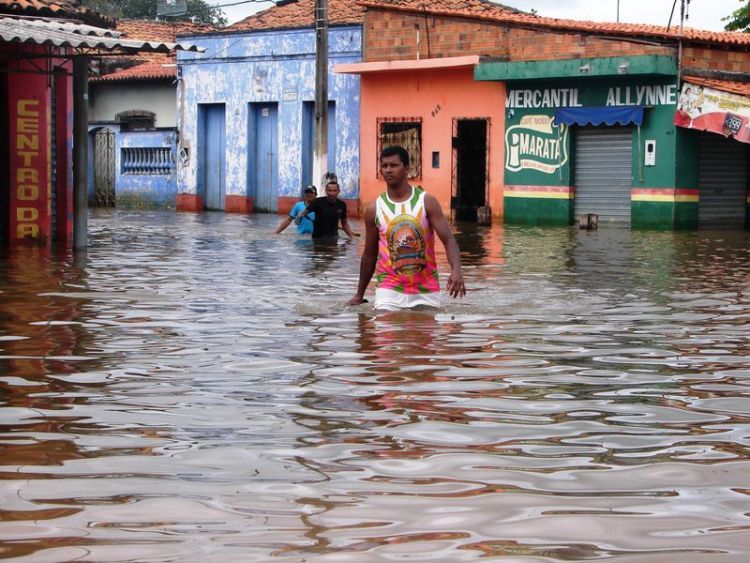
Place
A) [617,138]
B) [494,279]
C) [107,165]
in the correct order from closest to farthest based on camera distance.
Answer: [494,279]
[617,138]
[107,165]

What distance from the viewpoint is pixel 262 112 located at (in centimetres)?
3838

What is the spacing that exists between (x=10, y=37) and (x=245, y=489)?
495 inches

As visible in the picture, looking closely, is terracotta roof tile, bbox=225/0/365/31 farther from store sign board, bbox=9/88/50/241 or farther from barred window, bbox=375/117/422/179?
store sign board, bbox=9/88/50/241

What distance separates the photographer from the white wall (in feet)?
136

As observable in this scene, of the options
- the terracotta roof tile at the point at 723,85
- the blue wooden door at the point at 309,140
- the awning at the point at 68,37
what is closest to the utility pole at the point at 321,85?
the terracotta roof tile at the point at 723,85

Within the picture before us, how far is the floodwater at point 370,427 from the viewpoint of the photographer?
14.4 feet

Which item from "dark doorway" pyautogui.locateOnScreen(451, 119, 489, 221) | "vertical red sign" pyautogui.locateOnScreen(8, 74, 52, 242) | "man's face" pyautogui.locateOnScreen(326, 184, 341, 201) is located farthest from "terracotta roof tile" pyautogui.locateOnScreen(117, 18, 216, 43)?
"man's face" pyautogui.locateOnScreen(326, 184, 341, 201)

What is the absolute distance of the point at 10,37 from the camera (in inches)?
645

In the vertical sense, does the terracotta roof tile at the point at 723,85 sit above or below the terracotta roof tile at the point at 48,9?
below

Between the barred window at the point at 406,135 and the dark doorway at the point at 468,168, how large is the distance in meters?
1.26

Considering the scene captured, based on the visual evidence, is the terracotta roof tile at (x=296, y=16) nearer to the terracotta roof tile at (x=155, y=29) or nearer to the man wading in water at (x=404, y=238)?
the terracotta roof tile at (x=155, y=29)

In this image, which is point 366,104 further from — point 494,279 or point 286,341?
point 286,341

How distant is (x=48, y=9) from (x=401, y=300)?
43.0 feet

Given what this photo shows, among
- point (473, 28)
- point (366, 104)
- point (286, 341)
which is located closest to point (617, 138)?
point (473, 28)
